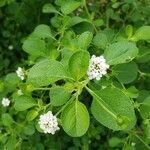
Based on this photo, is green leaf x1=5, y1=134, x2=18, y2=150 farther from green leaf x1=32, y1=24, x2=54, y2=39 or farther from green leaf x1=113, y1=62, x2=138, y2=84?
green leaf x1=113, y1=62, x2=138, y2=84

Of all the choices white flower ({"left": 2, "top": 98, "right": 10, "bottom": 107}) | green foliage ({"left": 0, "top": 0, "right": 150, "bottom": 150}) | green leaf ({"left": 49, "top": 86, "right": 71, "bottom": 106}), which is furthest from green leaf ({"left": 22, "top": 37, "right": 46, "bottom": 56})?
white flower ({"left": 2, "top": 98, "right": 10, "bottom": 107})

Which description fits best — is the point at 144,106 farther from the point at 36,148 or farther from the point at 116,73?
the point at 36,148

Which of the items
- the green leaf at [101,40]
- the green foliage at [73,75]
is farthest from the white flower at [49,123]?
the green leaf at [101,40]

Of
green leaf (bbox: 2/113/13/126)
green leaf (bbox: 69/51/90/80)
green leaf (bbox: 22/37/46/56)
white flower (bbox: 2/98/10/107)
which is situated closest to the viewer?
green leaf (bbox: 69/51/90/80)

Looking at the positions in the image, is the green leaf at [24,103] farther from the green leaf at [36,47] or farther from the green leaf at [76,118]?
the green leaf at [76,118]

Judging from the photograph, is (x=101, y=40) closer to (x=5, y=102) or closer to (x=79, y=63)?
(x=79, y=63)

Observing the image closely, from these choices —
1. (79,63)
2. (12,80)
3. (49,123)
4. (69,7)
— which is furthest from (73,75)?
(12,80)

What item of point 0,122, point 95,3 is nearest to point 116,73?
point 0,122

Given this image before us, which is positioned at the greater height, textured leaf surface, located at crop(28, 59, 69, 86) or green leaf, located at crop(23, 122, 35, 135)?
textured leaf surface, located at crop(28, 59, 69, 86)
